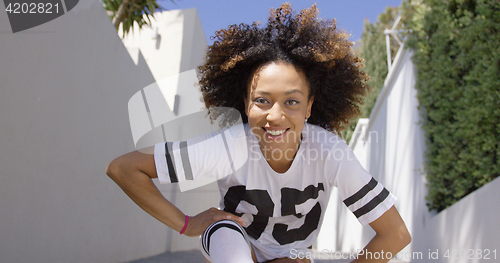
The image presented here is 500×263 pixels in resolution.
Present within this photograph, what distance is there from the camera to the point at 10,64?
2.70m

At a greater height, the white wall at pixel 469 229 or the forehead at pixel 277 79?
the forehead at pixel 277 79

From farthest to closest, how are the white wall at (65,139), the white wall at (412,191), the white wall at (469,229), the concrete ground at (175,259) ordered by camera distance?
the concrete ground at (175,259) → the white wall at (412,191) → the white wall at (469,229) → the white wall at (65,139)

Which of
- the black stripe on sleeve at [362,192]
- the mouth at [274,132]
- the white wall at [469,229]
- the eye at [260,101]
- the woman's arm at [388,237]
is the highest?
the eye at [260,101]

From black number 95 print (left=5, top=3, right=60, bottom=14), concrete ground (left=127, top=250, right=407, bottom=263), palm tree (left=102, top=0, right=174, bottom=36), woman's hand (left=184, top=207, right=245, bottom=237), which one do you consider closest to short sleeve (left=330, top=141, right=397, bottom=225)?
woman's hand (left=184, top=207, right=245, bottom=237)

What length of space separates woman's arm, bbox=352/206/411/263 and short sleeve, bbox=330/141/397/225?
40 mm

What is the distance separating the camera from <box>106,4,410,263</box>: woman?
1852mm

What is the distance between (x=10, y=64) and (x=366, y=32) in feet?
49.5

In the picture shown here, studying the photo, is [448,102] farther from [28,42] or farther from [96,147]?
[28,42]

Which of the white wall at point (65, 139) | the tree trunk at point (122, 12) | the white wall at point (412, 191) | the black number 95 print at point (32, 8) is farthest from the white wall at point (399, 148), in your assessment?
the tree trunk at point (122, 12)

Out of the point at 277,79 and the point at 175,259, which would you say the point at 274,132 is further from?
the point at 175,259

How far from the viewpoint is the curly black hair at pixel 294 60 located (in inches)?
83.7

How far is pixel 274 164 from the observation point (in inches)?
80.5

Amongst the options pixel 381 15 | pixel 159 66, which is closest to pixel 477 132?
pixel 159 66

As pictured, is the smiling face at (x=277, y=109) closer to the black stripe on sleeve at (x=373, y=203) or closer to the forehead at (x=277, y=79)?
the forehead at (x=277, y=79)
